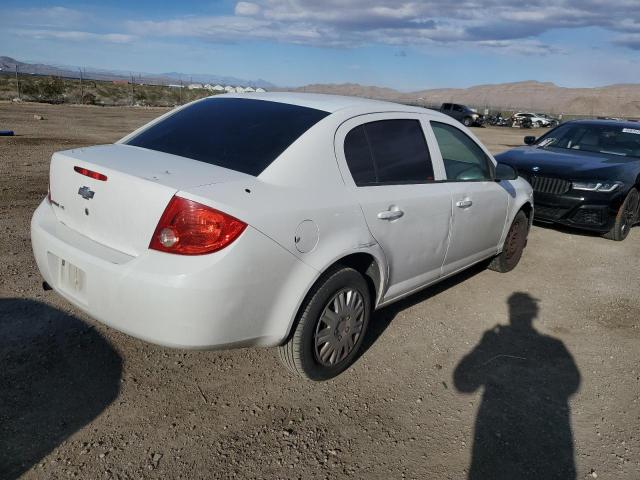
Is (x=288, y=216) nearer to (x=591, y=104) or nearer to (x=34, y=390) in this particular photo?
(x=34, y=390)

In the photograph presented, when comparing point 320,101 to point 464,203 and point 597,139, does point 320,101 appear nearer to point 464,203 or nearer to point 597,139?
point 464,203

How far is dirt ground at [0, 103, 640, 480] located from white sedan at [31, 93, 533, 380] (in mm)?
362

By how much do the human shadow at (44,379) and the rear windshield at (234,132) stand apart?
53.9 inches

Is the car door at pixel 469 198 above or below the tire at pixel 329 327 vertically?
above

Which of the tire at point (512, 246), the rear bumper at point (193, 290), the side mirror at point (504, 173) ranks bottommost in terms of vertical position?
the tire at point (512, 246)

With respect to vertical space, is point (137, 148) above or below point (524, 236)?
above

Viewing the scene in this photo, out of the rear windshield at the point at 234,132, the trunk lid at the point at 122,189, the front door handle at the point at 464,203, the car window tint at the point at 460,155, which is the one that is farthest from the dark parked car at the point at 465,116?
the trunk lid at the point at 122,189

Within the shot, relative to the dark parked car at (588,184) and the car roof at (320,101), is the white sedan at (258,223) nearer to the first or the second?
the car roof at (320,101)

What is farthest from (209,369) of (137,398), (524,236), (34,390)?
(524,236)

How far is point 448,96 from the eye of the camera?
17975 centimetres

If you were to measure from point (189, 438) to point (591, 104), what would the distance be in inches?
5107

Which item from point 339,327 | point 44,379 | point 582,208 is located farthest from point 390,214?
point 582,208

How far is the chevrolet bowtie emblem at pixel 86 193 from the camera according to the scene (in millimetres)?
2799

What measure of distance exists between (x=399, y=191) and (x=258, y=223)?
127 cm
